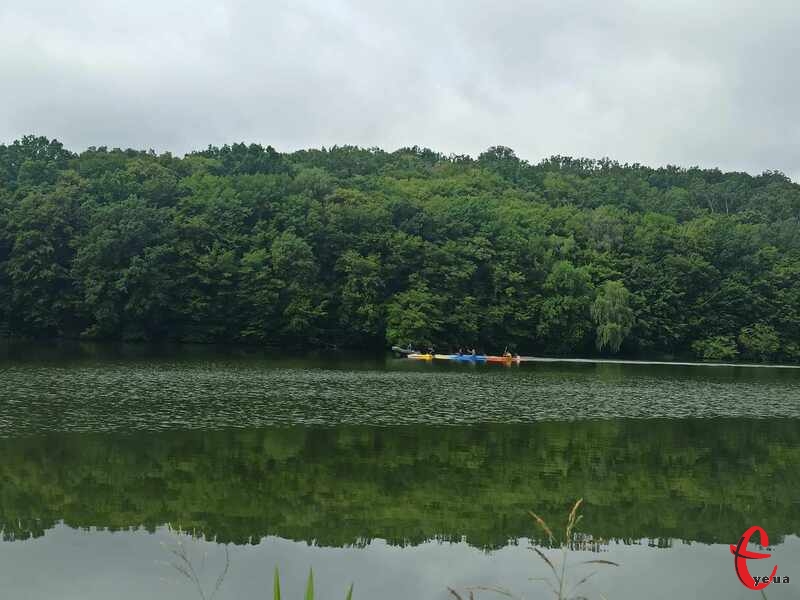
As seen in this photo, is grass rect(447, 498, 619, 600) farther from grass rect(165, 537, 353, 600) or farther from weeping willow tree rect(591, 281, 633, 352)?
weeping willow tree rect(591, 281, 633, 352)

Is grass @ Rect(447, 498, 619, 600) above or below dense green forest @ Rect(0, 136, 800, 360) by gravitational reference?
below

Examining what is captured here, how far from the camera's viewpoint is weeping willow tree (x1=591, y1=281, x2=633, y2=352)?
58875 millimetres

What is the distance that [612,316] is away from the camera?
59.2 meters

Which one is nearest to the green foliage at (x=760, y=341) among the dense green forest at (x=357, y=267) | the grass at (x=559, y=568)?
the dense green forest at (x=357, y=267)

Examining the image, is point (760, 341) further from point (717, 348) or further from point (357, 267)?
point (357, 267)

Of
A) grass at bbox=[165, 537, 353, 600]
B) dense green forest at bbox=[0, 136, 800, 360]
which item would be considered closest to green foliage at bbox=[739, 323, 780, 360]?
dense green forest at bbox=[0, 136, 800, 360]

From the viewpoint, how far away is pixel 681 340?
64438 millimetres

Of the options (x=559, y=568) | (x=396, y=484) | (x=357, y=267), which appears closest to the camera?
(x=559, y=568)

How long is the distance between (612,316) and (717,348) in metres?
9.89

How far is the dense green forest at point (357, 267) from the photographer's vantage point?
184ft

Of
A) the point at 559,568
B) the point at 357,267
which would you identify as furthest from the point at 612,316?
the point at 559,568

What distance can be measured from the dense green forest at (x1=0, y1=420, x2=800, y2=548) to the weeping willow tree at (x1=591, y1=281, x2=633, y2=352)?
37.0 metres

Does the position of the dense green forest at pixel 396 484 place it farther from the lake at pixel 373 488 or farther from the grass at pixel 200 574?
the grass at pixel 200 574

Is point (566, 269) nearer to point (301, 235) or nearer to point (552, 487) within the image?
point (301, 235)
